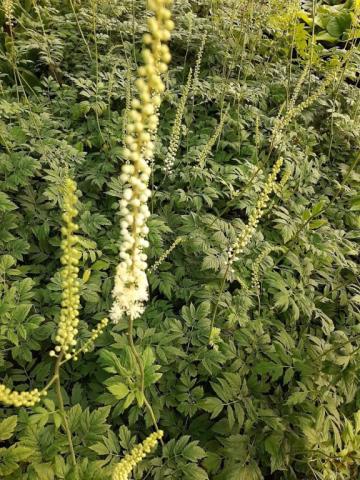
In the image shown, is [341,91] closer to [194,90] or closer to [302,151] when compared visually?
[302,151]

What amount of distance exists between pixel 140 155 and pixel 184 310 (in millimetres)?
1619

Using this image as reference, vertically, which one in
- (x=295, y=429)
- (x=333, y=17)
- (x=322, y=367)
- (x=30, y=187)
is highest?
(x=333, y=17)

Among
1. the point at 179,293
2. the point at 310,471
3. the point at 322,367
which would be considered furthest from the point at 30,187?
the point at 310,471

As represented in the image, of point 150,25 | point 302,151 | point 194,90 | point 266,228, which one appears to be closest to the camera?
point 150,25

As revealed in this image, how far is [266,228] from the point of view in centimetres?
356

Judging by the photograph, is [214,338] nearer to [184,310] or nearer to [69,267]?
[184,310]

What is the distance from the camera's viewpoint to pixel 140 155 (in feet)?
3.86

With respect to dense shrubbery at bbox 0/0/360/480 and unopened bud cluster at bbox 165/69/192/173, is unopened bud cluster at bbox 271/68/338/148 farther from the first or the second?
unopened bud cluster at bbox 165/69/192/173

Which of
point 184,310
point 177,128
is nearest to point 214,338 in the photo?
point 184,310

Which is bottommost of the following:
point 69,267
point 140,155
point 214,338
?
point 214,338

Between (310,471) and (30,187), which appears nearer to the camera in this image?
(310,471)

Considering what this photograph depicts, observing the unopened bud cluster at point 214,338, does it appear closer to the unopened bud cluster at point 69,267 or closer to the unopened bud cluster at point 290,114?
the unopened bud cluster at point 69,267

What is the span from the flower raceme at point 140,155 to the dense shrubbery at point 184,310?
0.42 metres

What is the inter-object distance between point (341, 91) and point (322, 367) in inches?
130
